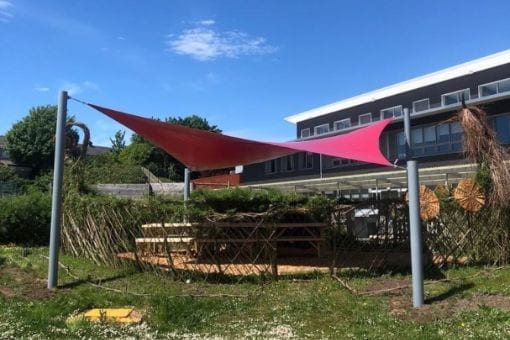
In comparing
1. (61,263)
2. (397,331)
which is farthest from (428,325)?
(61,263)

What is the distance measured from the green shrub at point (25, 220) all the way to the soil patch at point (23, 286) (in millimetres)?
6441

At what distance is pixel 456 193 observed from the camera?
11.8 metres

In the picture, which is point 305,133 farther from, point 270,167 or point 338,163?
point 338,163

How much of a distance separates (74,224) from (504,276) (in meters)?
9.77

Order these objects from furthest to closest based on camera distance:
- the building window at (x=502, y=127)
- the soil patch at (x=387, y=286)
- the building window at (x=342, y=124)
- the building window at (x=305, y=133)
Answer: the building window at (x=305, y=133)
the building window at (x=342, y=124)
the building window at (x=502, y=127)
the soil patch at (x=387, y=286)

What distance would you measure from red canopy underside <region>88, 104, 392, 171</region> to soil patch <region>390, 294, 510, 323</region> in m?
2.53

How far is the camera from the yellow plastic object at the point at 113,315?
7.59 meters

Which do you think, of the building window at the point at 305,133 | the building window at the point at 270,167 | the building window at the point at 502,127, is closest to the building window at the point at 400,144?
the building window at the point at 502,127

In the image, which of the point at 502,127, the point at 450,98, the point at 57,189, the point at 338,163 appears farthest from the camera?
the point at 338,163

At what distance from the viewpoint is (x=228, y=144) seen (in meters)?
13.0

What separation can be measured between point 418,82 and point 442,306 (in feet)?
100

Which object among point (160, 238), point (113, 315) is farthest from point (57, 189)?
point (113, 315)

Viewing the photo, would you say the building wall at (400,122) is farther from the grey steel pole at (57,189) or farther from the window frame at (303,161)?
the grey steel pole at (57,189)

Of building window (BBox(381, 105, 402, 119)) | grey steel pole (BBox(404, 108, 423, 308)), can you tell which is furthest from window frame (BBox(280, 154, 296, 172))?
grey steel pole (BBox(404, 108, 423, 308))
